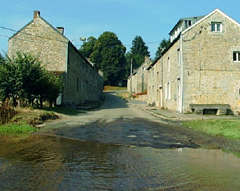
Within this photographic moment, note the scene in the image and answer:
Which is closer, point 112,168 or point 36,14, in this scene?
point 112,168

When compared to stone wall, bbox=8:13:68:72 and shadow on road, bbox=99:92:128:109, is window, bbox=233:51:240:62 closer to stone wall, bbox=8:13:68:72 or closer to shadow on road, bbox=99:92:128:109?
shadow on road, bbox=99:92:128:109

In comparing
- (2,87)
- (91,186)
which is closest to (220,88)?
(2,87)

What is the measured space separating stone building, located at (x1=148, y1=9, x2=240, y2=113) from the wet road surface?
1488 centimetres

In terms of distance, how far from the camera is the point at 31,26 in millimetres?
32750

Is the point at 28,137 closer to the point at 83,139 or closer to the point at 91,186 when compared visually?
the point at 83,139

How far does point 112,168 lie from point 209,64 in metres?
21.6

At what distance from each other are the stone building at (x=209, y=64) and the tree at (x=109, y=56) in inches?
2594

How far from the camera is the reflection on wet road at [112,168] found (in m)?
5.42

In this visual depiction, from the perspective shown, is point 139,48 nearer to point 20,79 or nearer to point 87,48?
point 87,48

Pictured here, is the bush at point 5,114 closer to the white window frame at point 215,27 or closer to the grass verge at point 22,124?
the grass verge at point 22,124

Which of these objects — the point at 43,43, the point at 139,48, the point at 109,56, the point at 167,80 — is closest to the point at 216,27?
the point at 167,80

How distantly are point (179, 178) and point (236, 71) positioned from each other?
22754 millimetres

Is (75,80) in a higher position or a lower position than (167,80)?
higher

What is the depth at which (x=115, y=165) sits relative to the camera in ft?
23.1
